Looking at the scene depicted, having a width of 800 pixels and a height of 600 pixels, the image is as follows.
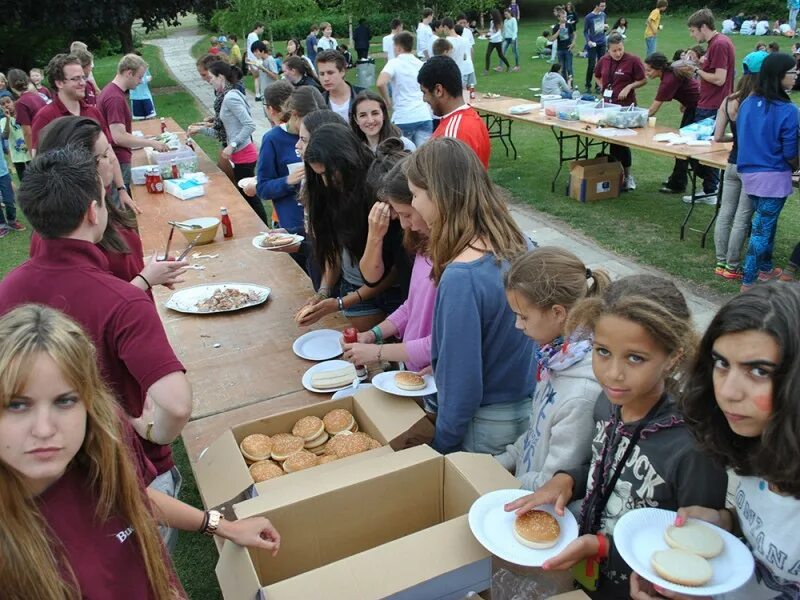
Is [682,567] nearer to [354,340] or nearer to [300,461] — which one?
[300,461]

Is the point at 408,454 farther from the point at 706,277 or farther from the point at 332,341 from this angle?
the point at 706,277

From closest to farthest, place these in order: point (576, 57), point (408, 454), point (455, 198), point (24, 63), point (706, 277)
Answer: point (408, 454)
point (455, 198)
point (706, 277)
point (576, 57)
point (24, 63)

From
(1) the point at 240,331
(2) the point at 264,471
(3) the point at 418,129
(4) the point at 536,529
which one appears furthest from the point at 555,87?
(4) the point at 536,529

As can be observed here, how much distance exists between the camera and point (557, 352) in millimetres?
1979

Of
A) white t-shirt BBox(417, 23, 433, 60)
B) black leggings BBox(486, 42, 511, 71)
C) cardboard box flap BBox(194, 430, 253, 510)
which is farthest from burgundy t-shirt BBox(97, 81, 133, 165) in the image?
black leggings BBox(486, 42, 511, 71)

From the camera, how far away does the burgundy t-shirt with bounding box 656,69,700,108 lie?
7.67 meters

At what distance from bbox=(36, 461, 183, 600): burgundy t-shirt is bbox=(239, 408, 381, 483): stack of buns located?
0.75 m

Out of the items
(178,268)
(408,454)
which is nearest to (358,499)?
(408,454)

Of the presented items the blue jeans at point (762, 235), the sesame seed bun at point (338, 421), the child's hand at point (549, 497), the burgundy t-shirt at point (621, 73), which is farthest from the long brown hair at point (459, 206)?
the burgundy t-shirt at point (621, 73)

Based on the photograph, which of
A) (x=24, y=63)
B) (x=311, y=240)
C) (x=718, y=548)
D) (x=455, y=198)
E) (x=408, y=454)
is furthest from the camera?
(x=24, y=63)

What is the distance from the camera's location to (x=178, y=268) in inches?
114

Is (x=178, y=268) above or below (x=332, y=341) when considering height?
above

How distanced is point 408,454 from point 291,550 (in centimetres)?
44

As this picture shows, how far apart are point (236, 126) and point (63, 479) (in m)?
5.79
